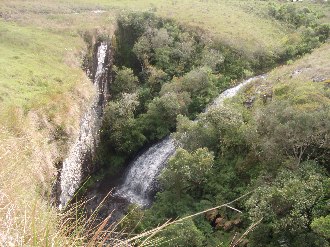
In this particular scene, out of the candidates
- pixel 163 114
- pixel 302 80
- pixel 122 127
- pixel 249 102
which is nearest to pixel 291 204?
pixel 249 102

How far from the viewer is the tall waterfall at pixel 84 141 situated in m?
19.1

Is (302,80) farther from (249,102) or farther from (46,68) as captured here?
(46,68)

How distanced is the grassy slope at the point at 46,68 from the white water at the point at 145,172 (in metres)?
6.57

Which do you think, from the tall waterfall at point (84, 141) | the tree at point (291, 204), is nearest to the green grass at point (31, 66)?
the tall waterfall at point (84, 141)

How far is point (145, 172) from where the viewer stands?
80.1 ft

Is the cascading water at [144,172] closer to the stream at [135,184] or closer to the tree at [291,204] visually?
the stream at [135,184]

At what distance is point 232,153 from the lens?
21.2 metres

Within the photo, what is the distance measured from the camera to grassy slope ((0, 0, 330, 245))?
15.6 ft

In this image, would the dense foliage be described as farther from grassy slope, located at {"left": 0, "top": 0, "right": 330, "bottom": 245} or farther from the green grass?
the green grass

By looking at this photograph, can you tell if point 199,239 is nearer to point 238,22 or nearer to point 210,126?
point 210,126

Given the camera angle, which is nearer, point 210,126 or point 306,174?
point 306,174

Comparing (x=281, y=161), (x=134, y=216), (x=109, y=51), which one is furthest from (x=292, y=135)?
(x=109, y=51)

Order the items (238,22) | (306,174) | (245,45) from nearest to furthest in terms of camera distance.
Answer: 1. (306,174)
2. (245,45)
3. (238,22)

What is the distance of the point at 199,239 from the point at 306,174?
18.5ft
